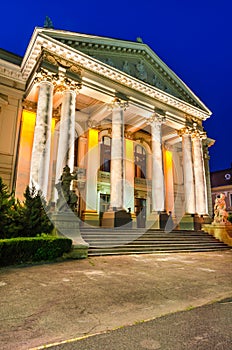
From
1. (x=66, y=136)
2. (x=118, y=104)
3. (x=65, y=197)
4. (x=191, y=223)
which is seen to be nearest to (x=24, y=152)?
(x=66, y=136)

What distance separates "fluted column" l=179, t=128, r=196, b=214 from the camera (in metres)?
19.7

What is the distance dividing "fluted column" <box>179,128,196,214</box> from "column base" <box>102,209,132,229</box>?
7.19 meters

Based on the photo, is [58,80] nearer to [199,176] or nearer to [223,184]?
[199,176]

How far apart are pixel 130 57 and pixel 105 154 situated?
885 cm

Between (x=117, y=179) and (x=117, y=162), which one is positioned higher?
(x=117, y=162)

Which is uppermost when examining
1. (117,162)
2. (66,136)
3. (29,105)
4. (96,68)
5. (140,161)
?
A: (96,68)

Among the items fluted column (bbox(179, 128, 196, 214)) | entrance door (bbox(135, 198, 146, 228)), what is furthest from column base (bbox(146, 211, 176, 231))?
entrance door (bbox(135, 198, 146, 228))

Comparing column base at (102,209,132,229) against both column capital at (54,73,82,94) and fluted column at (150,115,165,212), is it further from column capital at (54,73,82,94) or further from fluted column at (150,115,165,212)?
column capital at (54,73,82,94)

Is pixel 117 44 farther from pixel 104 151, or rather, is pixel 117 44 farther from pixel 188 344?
pixel 188 344

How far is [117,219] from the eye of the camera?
1441cm

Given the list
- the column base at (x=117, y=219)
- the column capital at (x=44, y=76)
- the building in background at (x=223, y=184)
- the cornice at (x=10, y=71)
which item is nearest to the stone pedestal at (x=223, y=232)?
the column base at (x=117, y=219)

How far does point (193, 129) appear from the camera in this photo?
21609 millimetres

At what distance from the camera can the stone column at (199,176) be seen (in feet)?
65.0

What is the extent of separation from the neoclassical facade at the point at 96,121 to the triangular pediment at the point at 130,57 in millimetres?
71
